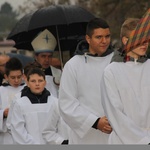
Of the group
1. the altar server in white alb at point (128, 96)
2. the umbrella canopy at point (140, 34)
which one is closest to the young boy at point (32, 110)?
the altar server in white alb at point (128, 96)

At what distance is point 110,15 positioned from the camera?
40250 millimetres

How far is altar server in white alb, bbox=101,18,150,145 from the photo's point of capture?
6922 mm

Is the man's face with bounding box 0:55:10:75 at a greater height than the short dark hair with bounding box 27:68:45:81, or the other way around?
the short dark hair with bounding box 27:68:45:81

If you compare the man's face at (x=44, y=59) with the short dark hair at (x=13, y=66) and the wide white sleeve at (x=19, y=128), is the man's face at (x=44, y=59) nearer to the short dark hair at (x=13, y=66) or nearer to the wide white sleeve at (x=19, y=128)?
the short dark hair at (x=13, y=66)

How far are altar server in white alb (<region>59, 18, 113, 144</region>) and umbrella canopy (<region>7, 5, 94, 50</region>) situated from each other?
9.83ft

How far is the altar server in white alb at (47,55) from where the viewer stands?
431 inches

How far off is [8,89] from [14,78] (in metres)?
0.27

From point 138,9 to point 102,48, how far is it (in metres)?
28.2

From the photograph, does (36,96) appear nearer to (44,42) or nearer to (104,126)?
(44,42)

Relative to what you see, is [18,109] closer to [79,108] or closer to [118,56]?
[79,108]

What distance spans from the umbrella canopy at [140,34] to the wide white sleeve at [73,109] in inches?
48.2

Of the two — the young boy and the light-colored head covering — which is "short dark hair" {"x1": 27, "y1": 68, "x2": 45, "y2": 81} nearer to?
the young boy

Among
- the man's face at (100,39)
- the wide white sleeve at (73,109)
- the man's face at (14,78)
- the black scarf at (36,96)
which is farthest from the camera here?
the man's face at (14,78)

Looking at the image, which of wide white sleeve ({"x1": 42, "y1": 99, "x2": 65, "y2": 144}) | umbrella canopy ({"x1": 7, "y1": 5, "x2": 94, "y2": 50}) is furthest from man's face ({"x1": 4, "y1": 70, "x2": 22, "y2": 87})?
wide white sleeve ({"x1": 42, "y1": 99, "x2": 65, "y2": 144})
